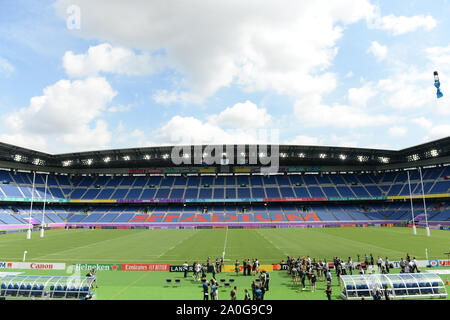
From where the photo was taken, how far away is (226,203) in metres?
79.6

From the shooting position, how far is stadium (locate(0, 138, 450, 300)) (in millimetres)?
38438

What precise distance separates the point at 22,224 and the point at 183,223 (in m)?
37.0

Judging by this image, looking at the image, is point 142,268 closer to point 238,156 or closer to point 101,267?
point 101,267

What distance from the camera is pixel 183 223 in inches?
2608

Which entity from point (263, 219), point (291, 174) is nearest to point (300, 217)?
point (263, 219)

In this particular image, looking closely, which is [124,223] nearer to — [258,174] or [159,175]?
[159,175]

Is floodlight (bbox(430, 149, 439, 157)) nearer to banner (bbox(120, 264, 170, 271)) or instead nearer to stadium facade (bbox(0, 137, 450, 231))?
stadium facade (bbox(0, 137, 450, 231))

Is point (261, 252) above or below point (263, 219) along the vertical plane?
below

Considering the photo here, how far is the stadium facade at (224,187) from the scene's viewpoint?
66188 millimetres

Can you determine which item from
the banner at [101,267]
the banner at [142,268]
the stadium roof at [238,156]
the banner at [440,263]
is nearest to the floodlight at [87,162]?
the stadium roof at [238,156]

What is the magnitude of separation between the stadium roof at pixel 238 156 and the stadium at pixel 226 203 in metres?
0.29

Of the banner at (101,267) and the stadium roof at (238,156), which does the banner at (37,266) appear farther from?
the stadium roof at (238,156)

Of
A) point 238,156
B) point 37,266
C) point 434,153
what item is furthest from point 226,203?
point 37,266

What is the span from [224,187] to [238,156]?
1140 centimetres
